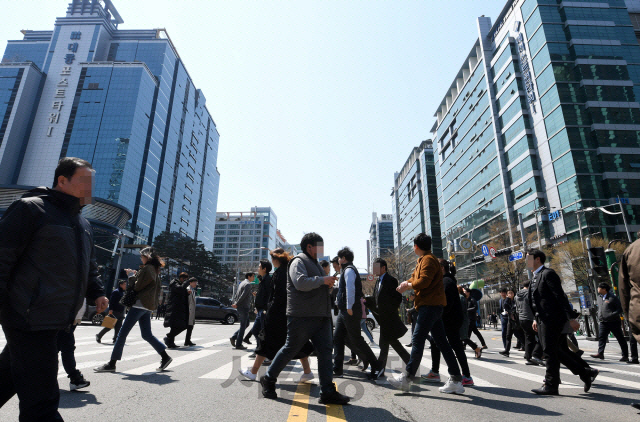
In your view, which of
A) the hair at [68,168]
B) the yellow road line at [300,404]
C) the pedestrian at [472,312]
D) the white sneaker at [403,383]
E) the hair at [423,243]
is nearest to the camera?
the hair at [68,168]

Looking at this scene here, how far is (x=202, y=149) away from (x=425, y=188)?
7261cm

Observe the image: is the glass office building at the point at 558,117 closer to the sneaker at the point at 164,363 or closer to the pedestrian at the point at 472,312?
the pedestrian at the point at 472,312

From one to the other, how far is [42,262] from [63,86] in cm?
10528

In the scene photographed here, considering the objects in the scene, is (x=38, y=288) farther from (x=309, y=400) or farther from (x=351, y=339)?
(x=351, y=339)

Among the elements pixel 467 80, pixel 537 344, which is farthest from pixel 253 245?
pixel 537 344

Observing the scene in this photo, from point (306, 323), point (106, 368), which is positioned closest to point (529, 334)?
point (306, 323)

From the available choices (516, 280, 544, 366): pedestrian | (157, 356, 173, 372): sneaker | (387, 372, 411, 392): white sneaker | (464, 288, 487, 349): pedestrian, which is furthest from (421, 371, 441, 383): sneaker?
(464, 288, 487, 349): pedestrian

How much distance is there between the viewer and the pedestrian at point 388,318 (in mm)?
5035

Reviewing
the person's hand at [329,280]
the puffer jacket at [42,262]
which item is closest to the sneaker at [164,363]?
the person's hand at [329,280]

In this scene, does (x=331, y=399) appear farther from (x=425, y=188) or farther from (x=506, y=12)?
(x=425, y=188)

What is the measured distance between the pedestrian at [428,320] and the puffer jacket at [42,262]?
342cm

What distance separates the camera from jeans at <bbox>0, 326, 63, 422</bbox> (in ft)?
6.15

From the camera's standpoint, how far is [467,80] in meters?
64.2

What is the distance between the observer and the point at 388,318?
5156 mm
